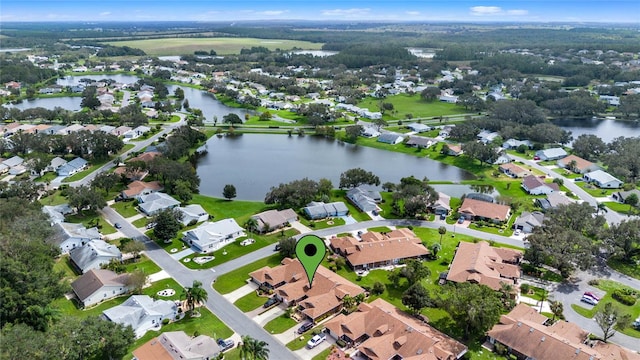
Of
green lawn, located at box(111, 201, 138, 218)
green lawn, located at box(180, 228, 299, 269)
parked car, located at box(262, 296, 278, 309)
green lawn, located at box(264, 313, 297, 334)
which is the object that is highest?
green lawn, located at box(264, 313, 297, 334)

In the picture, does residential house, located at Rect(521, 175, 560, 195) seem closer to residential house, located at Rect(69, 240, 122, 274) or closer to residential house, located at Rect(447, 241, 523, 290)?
residential house, located at Rect(447, 241, 523, 290)

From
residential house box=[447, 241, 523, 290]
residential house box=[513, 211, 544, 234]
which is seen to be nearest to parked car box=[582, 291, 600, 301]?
residential house box=[447, 241, 523, 290]

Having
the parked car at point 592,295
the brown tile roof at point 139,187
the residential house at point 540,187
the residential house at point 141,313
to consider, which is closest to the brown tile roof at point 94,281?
the residential house at point 141,313

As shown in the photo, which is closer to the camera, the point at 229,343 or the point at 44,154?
the point at 229,343

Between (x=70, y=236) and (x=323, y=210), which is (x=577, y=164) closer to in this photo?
(x=323, y=210)

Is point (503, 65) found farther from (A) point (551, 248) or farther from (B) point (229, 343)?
(B) point (229, 343)

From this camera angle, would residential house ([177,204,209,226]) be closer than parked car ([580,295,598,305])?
No

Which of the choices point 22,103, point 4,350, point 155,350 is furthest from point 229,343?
point 22,103
